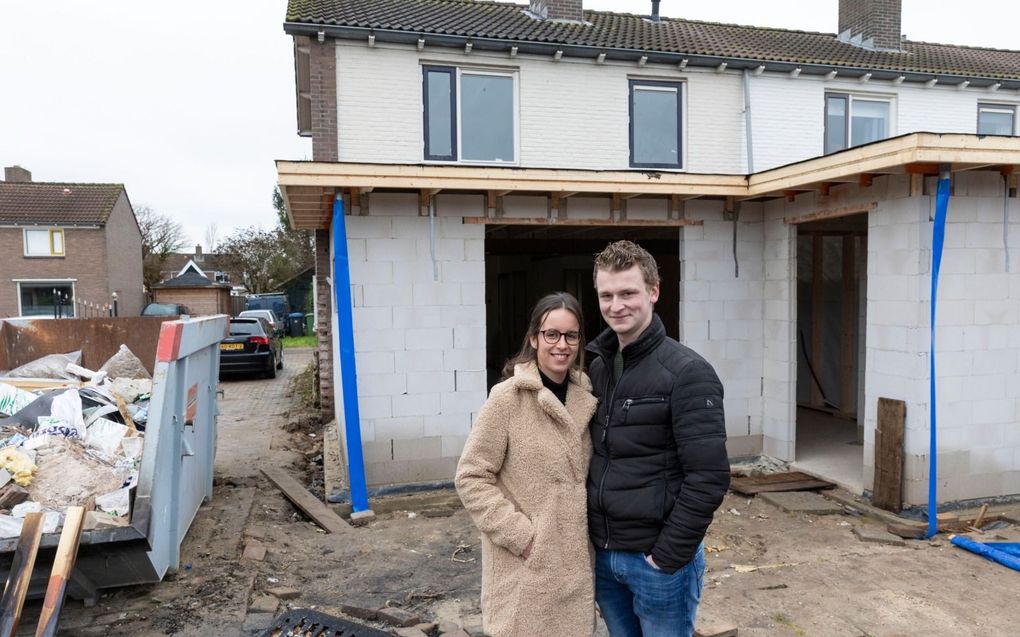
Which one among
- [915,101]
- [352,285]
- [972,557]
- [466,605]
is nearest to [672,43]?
[915,101]

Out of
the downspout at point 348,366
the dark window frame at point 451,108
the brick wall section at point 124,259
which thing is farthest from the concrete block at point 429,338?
the brick wall section at point 124,259

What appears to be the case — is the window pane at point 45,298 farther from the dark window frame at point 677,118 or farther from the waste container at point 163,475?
the dark window frame at point 677,118

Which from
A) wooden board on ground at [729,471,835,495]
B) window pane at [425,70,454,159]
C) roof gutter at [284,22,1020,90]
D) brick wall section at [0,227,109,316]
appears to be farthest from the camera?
brick wall section at [0,227,109,316]

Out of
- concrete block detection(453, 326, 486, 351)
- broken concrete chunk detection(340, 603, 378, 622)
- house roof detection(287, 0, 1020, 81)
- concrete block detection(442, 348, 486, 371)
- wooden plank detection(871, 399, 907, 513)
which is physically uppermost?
house roof detection(287, 0, 1020, 81)

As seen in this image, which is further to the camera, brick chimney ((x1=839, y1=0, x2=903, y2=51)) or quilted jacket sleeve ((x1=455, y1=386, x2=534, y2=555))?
brick chimney ((x1=839, y1=0, x2=903, y2=51))

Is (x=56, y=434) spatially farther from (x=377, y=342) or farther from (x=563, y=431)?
(x=563, y=431)

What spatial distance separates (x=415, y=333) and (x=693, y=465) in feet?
16.6

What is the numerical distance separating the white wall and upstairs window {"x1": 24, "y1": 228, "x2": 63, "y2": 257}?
2404cm

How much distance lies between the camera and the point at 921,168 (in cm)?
579

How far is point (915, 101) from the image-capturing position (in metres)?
11.4

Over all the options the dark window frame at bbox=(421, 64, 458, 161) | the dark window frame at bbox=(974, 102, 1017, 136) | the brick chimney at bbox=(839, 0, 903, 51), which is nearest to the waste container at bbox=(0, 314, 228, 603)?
the dark window frame at bbox=(421, 64, 458, 161)

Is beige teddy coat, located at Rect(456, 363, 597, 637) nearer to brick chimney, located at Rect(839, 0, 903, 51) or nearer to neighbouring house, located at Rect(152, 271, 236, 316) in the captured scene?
brick chimney, located at Rect(839, 0, 903, 51)

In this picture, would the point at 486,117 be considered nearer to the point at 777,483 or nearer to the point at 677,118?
the point at 677,118

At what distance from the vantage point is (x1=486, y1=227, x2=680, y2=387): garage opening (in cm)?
1024
